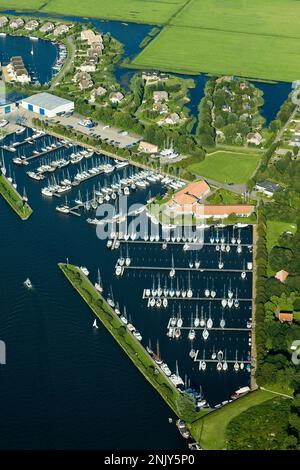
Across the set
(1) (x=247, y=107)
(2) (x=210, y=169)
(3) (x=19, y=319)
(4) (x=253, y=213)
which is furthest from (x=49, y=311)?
(1) (x=247, y=107)

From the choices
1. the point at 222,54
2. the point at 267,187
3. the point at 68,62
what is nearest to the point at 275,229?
the point at 267,187

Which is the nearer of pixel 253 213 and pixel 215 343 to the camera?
pixel 215 343

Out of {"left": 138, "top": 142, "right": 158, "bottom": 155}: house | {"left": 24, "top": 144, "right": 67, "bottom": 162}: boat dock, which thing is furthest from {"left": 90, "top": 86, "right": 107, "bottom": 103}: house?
{"left": 138, "top": 142, "right": 158, "bottom": 155}: house

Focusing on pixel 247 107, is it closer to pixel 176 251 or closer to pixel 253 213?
pixel 253 213

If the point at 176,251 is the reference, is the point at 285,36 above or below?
above

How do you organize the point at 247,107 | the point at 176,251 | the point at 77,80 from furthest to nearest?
the point at 77,80 < the point at 247,107 < the point at 176,251

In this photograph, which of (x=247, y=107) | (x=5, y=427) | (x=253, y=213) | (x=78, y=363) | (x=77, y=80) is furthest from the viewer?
(x=77, y=80)

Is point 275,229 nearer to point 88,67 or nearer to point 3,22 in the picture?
point 88,67
